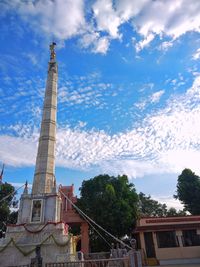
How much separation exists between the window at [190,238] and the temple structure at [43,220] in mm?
10429

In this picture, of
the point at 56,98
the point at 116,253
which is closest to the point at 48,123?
the point at 56,98

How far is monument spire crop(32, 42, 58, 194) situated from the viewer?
18297 millimetres

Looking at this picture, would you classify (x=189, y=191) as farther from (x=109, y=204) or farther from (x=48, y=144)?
(x=48, y=144)

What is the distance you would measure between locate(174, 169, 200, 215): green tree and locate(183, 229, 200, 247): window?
30.5 ft

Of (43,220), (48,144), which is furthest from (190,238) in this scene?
(48,144)

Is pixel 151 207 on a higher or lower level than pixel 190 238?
higher

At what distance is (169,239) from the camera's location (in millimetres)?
20922

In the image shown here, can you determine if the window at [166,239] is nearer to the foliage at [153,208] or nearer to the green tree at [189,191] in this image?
the green tree at [189,191]

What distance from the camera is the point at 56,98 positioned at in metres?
22.8

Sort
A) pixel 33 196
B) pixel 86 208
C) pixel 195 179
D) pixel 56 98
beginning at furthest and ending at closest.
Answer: pixel 195 179
pixel 86 208
pixel 56 98
pixel 33 196

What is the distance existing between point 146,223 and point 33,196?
1069 cm

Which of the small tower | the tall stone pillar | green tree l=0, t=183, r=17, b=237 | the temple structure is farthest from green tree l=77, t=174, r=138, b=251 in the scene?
green tree l=0, t=183, r=17, b=237

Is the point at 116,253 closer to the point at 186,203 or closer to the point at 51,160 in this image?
the point at 51,160

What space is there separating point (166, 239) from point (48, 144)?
43.5 ft
